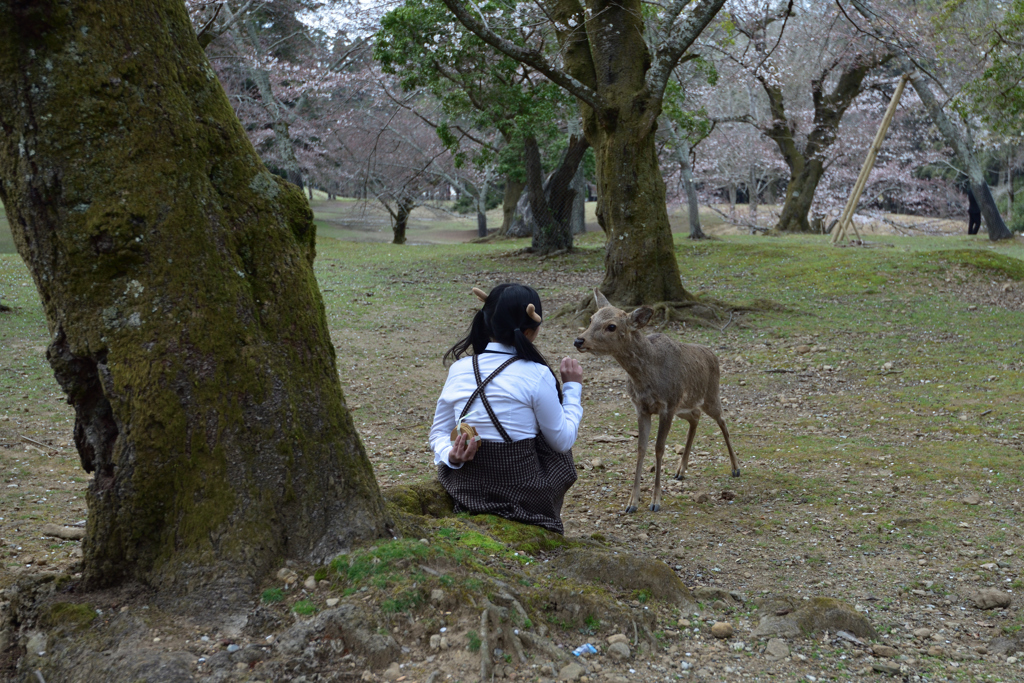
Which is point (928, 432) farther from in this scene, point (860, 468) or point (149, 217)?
point (149, 217)

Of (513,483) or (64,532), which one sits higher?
(513,483)

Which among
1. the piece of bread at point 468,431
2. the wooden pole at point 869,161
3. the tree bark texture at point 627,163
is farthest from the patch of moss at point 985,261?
the piece of bread at point 468,431

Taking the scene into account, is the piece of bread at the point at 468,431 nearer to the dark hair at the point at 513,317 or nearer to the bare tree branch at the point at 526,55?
the dark hair at the point at 513,317

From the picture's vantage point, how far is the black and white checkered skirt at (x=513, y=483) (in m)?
4.23

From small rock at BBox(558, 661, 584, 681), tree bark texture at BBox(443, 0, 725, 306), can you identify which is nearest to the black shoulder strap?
small rock at BBox(558, 661, 584, 681)

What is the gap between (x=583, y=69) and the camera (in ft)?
46.9

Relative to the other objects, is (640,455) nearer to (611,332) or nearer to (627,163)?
(611,332)

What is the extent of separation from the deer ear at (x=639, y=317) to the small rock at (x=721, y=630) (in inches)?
115

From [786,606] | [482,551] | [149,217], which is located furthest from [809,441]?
[149,217]

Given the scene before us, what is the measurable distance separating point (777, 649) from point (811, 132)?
2755 cm

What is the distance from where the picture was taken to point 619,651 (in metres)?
3.16

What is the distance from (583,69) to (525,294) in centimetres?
1107

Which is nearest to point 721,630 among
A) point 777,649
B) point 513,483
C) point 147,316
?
point 777,649

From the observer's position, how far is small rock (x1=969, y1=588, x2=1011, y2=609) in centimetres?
416
